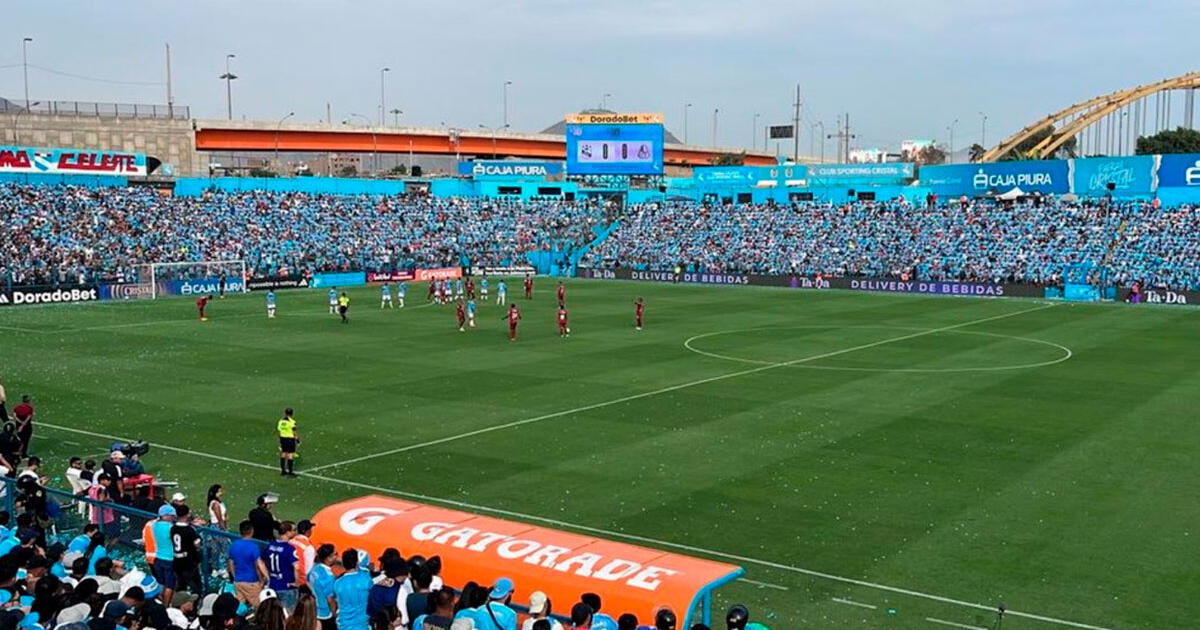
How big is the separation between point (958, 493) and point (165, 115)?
8712 cm

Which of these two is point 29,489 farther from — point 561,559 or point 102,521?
point 561,559

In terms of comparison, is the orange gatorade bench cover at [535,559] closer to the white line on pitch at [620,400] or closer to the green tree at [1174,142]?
the white line on pitch at [620,400]

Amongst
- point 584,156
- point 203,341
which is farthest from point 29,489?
point 584,156

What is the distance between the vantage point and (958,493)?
2000 centimetres

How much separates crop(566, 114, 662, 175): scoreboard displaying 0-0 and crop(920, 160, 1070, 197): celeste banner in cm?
2267

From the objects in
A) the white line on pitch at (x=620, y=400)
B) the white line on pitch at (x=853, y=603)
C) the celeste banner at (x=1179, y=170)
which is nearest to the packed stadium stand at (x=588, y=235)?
the celeste banner at (x=1179, y=170)

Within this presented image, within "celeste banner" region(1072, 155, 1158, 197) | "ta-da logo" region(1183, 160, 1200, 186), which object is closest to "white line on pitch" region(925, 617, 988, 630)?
"ta-da logo" region(1183, 160, 1200, 186)

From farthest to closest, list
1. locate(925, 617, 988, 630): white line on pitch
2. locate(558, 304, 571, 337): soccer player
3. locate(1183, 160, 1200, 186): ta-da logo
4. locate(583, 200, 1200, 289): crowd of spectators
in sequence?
locate(1183, 160, 1200, 186): ta-da logo < locate(583, 200, 1200, 289): crowd of spectators < locate(558, 304, 571, 337): soccer player < locate(925, 617, 988, 630): white line on pitch

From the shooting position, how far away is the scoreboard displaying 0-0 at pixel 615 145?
9006 centimetres

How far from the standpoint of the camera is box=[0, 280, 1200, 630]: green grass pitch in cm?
1600

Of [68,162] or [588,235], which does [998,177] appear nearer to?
[588,235]

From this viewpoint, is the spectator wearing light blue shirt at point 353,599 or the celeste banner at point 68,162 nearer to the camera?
the spectator wearing light blue shirt at point 353,599

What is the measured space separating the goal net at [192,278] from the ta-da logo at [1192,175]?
62.1 meters

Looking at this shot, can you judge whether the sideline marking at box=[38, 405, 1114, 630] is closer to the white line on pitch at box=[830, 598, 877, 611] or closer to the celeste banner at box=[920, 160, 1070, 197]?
the white line on pitch at box=[830, 598, 877, 611]
